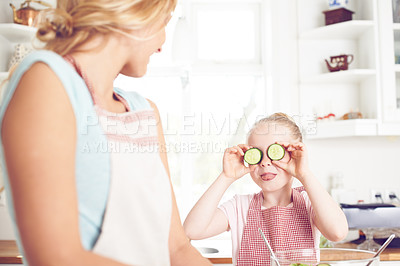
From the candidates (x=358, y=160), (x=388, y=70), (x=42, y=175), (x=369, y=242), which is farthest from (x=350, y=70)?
(x=42, y=175)

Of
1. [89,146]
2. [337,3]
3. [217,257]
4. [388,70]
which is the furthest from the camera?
[337,3]

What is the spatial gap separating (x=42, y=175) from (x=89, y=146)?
5.0 inches

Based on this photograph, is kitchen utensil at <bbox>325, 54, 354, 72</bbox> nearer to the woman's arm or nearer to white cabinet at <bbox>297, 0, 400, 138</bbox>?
white cabinet at <bbox>297, 0, 400, 138</bbox>

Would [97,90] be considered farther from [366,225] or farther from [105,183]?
[366,225]

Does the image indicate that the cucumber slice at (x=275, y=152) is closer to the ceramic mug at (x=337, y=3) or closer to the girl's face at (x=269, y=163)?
the girl's face at (x=269, y=163)

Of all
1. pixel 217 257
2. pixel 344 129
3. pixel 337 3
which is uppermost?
pixel 337 3

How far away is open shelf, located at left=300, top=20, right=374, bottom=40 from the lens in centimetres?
284

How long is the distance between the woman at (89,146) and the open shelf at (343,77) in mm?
2185

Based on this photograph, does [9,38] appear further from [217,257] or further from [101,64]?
[101,64]

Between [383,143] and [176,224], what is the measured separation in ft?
8.24

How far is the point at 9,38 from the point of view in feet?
9.99

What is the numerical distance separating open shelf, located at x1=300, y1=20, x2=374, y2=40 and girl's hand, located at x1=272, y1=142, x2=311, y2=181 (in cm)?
167

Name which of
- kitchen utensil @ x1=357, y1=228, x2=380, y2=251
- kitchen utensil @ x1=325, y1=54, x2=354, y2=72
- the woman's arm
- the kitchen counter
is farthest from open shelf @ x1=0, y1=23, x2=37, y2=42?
the woman's arm

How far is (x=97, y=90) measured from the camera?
0.77m
